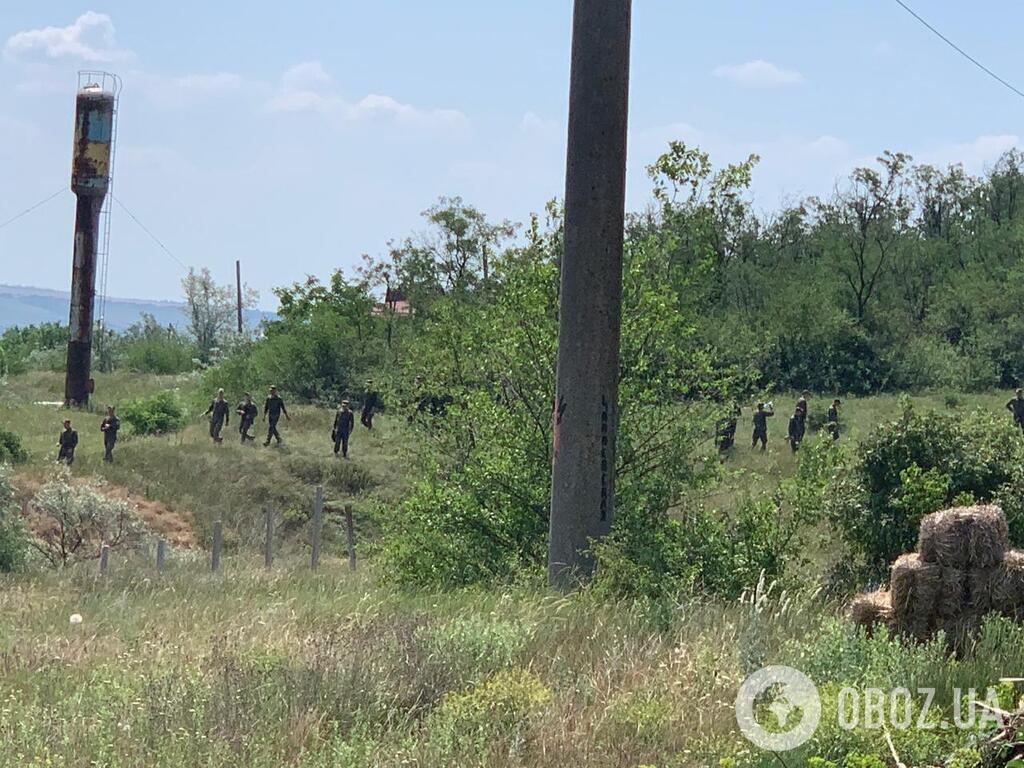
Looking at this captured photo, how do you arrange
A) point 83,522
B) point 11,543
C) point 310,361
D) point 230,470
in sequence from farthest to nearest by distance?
point 310,361
point 230,470
point 83,522
point 11,543

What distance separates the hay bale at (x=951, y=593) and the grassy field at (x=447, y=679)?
50 centimetres

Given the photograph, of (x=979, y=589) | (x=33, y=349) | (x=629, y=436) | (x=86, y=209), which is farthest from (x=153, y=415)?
(x=33, y=349)

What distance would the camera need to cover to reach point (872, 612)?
6.74 m

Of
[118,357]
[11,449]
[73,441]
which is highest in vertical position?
[118,357]

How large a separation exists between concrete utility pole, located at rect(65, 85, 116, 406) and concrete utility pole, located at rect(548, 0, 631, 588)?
155 feet

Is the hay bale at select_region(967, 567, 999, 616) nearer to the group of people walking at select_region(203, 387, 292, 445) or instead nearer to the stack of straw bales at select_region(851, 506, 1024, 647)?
the stack of straw bales at select_region(851, 506, 1024, 647)

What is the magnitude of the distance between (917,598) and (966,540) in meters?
0.39

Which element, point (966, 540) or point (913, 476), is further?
point (913, 476)

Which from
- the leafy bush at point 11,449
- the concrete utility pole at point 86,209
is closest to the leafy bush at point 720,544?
the leafy bush at point 11,449

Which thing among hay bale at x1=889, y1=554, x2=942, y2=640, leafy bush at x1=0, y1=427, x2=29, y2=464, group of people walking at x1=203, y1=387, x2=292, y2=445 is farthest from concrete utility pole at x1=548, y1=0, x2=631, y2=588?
group of people walking at x1=203, y1=387, x2=292, y2=445

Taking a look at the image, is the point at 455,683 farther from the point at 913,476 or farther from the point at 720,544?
the point at 913,476

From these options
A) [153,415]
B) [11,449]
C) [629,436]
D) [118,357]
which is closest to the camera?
[629,436]

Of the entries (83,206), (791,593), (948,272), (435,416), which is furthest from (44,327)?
(791,593)

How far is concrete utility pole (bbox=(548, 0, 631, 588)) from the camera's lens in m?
8.49
